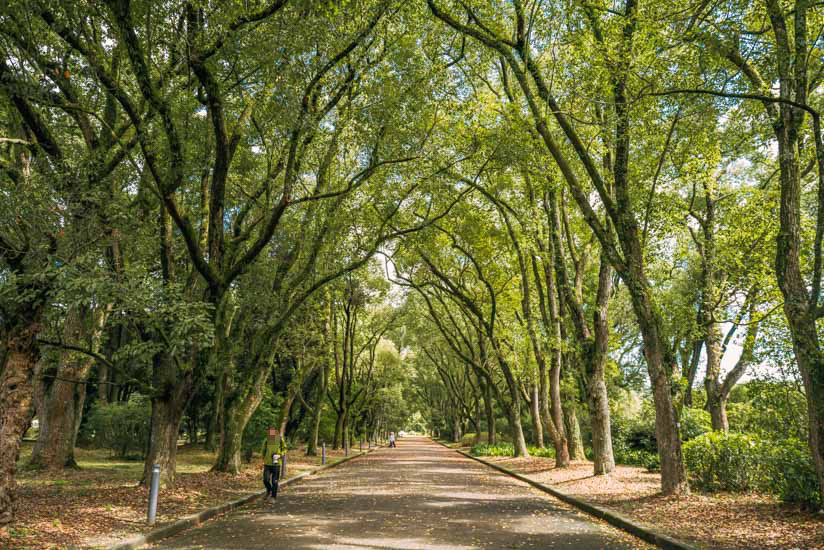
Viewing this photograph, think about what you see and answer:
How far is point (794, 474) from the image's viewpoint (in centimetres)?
866

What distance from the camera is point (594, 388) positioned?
14.9 meters

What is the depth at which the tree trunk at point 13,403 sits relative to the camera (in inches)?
261

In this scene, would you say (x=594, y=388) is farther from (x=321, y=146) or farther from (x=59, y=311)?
(x=59, y=311)

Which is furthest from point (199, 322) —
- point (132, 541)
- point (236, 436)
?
point (236, 436)

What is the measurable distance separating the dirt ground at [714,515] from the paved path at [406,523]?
0.79 metres

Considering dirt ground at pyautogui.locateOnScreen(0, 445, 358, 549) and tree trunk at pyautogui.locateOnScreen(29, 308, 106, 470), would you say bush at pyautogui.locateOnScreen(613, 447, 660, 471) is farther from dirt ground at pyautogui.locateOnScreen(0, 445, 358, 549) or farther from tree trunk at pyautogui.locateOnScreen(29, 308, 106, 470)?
tree trunk at pyautogui.locateOnScreen(29, 308, 106, 470)

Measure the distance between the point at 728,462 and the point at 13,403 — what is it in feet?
40.6

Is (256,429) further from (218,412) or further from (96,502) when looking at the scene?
(96,502)

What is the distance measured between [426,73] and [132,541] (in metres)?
10.6

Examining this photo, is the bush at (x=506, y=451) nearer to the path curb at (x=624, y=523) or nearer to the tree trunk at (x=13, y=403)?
the path curb at (x=624, y=523)

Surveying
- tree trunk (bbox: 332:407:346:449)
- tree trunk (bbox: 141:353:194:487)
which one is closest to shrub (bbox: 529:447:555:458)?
tree trunk (bbox: 332:407:346:449)

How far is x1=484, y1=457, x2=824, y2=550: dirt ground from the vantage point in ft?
22.9

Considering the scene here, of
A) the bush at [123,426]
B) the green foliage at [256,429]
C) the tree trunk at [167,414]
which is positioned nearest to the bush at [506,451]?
the green foliage at [256,429]

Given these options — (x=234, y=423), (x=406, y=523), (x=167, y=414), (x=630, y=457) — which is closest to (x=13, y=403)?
(x=167, y=414)
